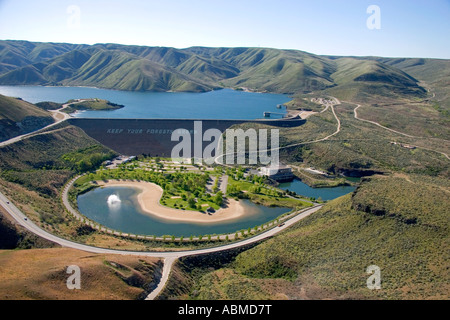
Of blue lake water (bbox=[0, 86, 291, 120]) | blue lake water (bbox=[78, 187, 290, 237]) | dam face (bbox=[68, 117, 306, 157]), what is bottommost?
blue lake water (bbox=[78, 187, 290, 237])

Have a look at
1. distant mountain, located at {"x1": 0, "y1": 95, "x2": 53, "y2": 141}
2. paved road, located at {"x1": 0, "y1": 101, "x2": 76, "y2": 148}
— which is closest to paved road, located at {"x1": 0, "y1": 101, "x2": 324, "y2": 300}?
paved road, located at {"x1": 0, "y1": 101, "x2": 76, "y2": 148}

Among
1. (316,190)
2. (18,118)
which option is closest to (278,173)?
(316,190)

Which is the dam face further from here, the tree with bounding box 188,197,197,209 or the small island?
the tree with bounding box 188,197,197,209

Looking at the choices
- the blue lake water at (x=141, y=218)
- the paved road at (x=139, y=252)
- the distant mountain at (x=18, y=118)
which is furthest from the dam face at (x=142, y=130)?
the paved road at (x=139, y=252)

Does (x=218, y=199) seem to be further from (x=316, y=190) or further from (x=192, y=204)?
(x=316, y=190)

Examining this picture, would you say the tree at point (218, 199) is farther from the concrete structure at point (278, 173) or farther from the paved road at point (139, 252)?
the concrete structure at point (278, 173)

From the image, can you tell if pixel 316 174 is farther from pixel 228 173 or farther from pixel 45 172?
pixel 45 172
